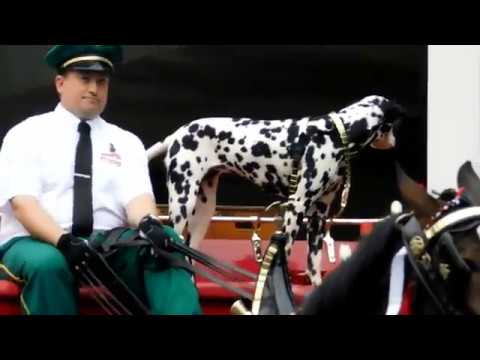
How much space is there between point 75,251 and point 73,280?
0.08 meters

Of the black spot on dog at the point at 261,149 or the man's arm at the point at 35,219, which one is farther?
the black spot on dog at the point at 261,149

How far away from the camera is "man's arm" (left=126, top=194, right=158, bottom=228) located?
2.56 meters

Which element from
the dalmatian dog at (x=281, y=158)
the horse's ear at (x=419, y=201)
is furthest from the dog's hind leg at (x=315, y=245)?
the horse's ear at (x=419, y=201)

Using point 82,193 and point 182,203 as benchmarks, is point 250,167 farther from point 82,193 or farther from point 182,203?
point 82,193

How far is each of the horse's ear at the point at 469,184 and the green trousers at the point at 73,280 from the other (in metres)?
0.71

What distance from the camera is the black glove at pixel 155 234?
Answer: 2.26 metres

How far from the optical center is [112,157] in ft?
8.46

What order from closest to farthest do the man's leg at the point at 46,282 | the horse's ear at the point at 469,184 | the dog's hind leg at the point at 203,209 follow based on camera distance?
the horse's ear at the point at 469,184
the man's leg at the point at 46,282
the dog's hind leg at the point at 203,209

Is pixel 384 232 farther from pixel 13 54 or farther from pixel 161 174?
pixel 13 54

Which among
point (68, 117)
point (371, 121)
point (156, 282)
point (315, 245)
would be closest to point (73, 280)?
point (156, 282)

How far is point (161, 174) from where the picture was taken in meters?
3.62

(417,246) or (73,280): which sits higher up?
(417,246)

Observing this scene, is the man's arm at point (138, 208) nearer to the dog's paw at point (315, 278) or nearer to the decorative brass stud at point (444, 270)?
the dog's paw at point (315, 278)

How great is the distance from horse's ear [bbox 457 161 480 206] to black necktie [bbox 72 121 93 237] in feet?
3.33
